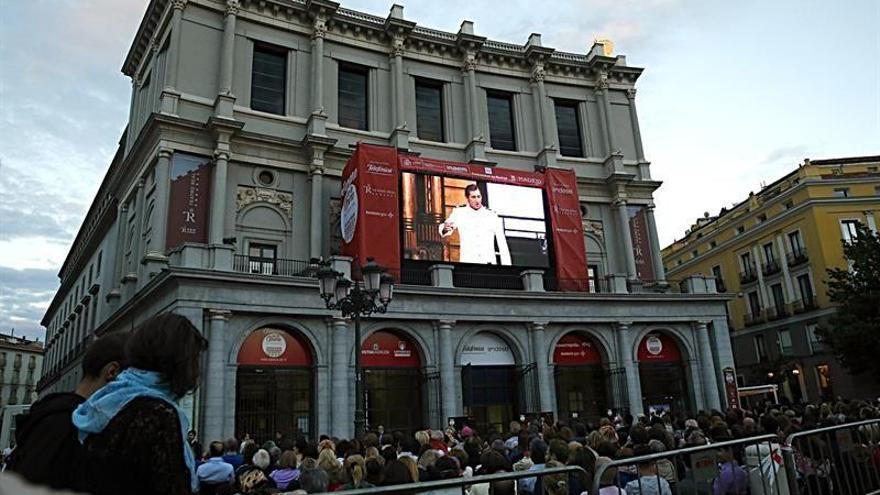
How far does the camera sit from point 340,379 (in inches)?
751

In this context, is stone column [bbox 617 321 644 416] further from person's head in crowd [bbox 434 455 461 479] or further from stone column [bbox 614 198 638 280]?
person's head in crowd [bbox 434 455 461 479]

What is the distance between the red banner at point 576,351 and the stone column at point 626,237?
4881 mm

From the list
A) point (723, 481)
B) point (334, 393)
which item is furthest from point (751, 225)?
point (723, 481)

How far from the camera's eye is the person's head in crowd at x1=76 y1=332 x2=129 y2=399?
309 centimetres

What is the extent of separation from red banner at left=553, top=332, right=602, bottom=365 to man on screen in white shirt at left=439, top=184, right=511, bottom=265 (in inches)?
152

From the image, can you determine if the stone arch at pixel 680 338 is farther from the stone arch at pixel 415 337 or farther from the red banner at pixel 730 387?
the stone arch at pixel 415 337

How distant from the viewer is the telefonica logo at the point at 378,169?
22.3 m

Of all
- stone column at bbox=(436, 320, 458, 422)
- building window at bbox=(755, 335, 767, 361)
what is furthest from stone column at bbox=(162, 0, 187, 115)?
building window at bbox=(755, 335, 767, 361)

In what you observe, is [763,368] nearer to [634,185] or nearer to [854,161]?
[854,161]

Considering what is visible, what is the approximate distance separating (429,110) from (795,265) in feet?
Answer: 89.3

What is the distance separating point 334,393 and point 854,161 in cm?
3951

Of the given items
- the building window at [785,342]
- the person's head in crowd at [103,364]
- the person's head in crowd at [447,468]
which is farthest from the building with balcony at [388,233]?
the building window at [785,342]

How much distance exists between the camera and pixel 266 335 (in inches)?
752

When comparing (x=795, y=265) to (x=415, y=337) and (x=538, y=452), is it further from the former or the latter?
(x=538, y=452)
